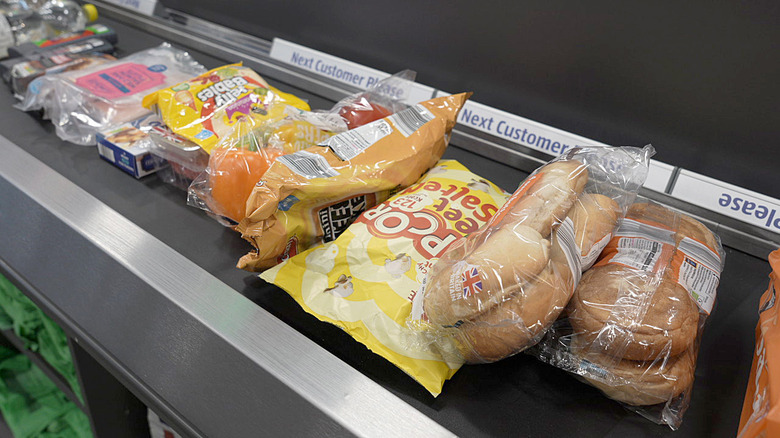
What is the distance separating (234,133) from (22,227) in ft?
1.39

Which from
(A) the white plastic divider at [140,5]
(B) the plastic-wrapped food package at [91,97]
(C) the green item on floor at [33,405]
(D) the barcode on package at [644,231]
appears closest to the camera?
(D) the barcode on package at [644,231]

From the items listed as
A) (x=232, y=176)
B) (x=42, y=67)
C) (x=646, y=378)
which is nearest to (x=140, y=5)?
(x=42, y=67)

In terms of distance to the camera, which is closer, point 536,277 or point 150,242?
point 536,277

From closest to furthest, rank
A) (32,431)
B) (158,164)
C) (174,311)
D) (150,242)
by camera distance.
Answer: (174,311)
(150,242)
(158,164)
(32,431)

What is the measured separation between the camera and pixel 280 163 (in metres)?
0.85

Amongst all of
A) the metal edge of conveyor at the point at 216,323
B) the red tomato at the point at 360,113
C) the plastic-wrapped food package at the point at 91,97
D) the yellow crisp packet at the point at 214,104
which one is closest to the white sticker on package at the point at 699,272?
the metal edge of conveyor at the point at 216,323

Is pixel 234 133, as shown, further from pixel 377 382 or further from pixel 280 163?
pixel 377 382

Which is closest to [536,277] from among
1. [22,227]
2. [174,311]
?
[174,311]

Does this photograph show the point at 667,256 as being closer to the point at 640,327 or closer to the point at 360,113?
the point at 640,327

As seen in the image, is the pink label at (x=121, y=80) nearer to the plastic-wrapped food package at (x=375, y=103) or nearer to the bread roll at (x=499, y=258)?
the plastic-wrapped food package at (x=375, y=103)

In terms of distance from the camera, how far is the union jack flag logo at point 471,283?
67cm

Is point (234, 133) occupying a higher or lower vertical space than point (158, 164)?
higher

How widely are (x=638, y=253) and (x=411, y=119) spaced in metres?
0.45

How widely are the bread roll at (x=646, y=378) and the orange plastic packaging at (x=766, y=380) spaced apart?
73 mm
